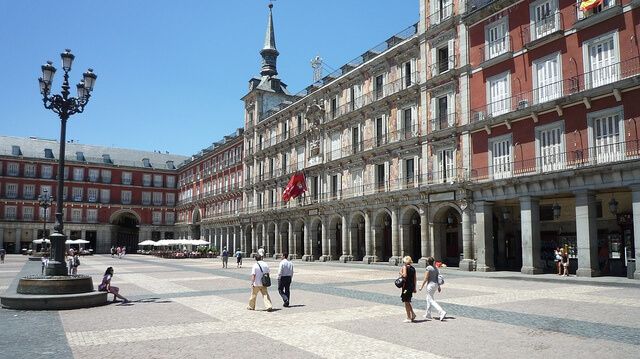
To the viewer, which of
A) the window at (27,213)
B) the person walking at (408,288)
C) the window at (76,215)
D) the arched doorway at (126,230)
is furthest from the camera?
the arched doorway at (126,230)

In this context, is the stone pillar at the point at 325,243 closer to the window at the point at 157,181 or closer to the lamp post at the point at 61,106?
the lamp post at the point at 61,106

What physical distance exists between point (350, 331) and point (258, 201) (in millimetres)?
44246

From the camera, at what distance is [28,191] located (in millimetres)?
71000

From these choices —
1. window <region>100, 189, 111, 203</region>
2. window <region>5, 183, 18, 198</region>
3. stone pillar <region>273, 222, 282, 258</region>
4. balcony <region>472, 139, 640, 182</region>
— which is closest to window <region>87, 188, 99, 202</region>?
window <region>100, 189, 111, 203</region>

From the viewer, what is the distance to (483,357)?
7340mm

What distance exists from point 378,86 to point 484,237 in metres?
14.9

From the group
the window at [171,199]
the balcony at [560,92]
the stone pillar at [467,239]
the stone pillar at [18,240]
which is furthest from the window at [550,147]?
the stone pillar at [18,240]

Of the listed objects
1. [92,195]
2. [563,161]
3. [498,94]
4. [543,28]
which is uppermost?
[543,28]

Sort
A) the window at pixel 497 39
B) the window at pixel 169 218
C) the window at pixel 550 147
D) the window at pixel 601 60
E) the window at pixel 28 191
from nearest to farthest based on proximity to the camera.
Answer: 1. the window at pixel 601 60
2. the window at pixel 550 147
3. the window at pixel 497 39
4. the window at pixel 28 191
5. the window at pixel 169 218

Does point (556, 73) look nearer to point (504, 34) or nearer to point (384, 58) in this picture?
point (504, 34)

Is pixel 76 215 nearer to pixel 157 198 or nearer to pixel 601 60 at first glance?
pixel 157 198

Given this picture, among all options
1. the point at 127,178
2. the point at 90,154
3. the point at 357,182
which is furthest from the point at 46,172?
the point at 357,182

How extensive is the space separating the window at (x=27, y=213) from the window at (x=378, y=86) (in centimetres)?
5732

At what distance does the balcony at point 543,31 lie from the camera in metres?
22.6
